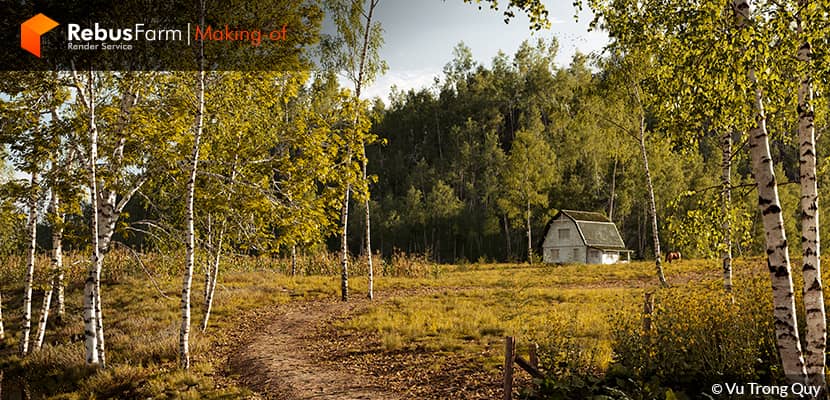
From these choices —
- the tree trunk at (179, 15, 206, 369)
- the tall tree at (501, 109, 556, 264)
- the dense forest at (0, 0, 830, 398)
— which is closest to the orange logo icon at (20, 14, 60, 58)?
the dense forest at (0, 0, 830, 398)

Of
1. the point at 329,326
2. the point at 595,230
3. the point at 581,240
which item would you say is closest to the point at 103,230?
the point at 329,326

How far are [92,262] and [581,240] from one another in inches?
1463

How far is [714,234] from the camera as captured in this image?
7.81 metres

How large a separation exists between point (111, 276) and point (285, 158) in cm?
1650

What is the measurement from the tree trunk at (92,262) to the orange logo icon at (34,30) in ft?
4.25

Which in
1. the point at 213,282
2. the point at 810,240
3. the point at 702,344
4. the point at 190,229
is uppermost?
the point at 190,229

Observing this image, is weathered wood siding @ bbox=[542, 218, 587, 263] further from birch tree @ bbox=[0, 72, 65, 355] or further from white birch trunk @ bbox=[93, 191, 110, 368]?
birch tree @ bbox=[0, 72, 65, 355]

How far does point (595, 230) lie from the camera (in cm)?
4406

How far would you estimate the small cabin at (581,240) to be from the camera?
42.4 meters

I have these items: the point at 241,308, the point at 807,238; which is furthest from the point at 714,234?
the point at 241,308

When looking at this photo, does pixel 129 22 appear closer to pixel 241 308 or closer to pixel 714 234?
pixel 241 308

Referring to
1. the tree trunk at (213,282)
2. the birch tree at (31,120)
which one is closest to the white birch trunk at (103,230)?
the birch tree at (31,120)

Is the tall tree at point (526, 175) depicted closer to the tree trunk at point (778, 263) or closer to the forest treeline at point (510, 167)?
the forest treeline at point (510, 167)

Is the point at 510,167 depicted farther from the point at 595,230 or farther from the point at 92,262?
the point at 92,262
